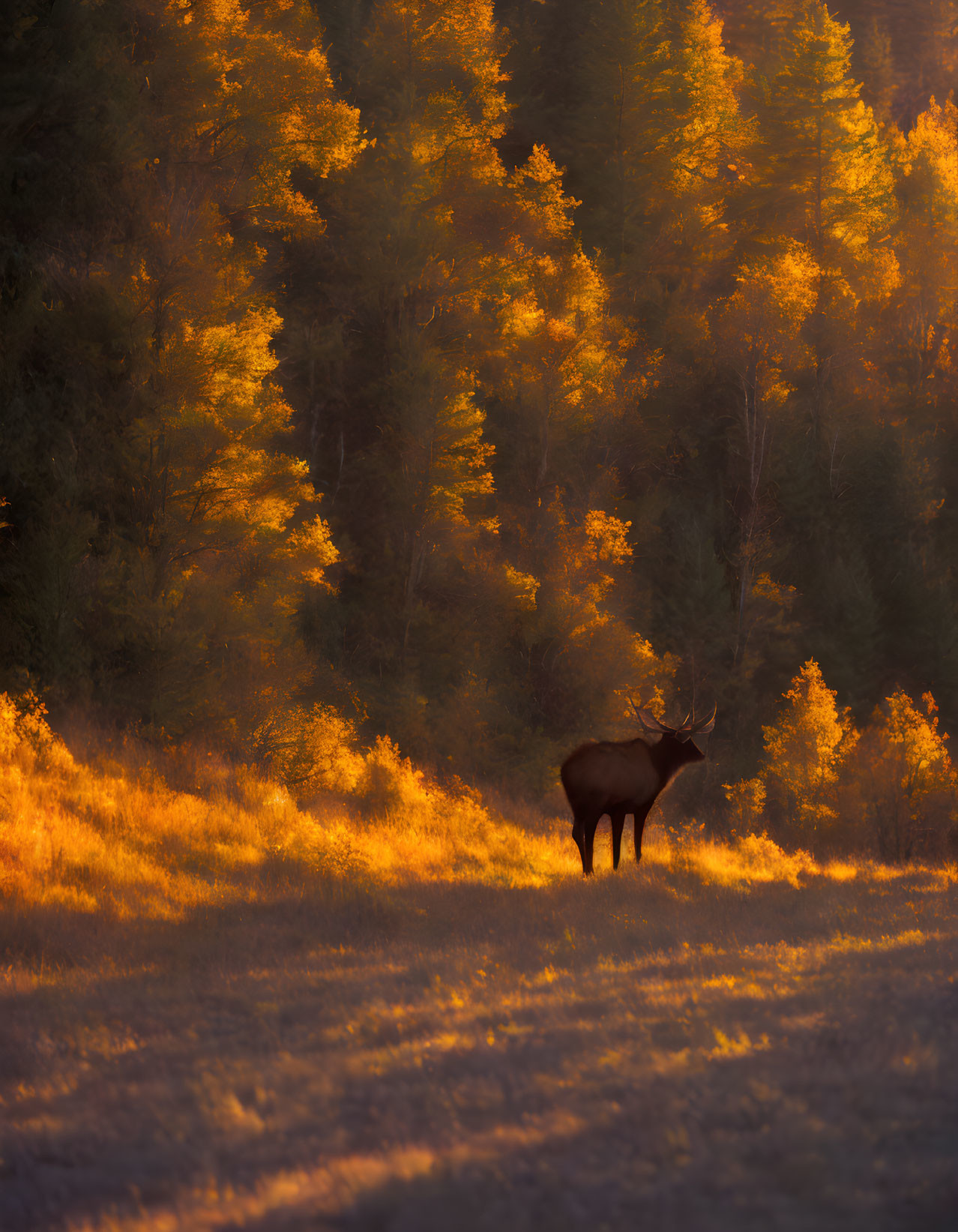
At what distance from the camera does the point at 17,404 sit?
1611cm

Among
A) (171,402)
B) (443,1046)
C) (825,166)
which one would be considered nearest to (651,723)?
(443,1046)

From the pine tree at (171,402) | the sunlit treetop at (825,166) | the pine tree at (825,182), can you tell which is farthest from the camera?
the sunlit treetop at (825,166)

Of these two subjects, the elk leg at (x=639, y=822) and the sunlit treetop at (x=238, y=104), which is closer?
the elk leg at (x=639, y=822)

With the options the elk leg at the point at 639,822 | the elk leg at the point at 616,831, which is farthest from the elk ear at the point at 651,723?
the elk leg at the point at 616,831

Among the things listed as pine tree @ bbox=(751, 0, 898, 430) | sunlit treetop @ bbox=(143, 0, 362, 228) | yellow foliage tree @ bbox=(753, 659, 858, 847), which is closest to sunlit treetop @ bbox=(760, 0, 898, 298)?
pine tree @ bbox=(751, 0, 898, 430)

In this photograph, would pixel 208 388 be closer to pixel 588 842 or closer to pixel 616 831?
pixel 588 842

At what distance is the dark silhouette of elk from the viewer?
12.0 metres

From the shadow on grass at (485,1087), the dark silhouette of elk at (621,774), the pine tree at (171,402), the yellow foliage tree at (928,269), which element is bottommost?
the shadow on grass at (485,1087)

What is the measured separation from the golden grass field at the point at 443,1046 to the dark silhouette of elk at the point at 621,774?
72 centimetres

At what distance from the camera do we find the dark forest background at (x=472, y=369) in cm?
1706

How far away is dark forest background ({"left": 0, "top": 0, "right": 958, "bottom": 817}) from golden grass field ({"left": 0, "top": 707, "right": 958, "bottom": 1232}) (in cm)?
711

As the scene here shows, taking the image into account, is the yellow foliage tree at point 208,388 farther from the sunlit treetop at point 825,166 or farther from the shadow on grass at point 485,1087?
the sunlit treetop at point 825,166

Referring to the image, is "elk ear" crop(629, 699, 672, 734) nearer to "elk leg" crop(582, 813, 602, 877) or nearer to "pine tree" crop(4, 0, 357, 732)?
"elk leg" crop(582, 813, 602, 877)

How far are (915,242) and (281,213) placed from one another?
39.2 m
